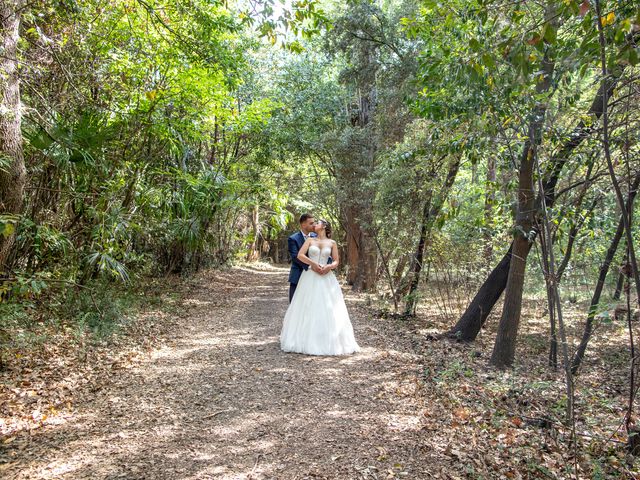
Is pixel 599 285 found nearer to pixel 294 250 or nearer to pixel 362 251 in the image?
pixel 294 250

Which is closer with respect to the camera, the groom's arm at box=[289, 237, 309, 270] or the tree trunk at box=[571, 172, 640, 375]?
the tree trunk at box=[571, 172, 640, 375]

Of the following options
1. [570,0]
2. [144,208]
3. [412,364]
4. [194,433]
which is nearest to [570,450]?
[412,364]

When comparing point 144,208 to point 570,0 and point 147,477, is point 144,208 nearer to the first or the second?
point 147,477

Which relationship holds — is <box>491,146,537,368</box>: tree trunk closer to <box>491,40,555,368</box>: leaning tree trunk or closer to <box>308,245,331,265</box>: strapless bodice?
<box>491,40,555,368</box>: leaning tree trunk

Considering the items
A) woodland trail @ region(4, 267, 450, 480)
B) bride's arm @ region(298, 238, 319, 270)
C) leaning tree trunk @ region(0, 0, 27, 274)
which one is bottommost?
woodland trail @ region(4, 267, 450, 480)

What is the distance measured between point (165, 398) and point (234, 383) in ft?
2.69

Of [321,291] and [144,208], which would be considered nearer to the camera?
[321,291]

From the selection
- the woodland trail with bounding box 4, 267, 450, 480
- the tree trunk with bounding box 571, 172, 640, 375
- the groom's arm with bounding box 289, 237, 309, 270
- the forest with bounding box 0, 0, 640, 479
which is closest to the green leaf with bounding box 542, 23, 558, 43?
the forest with bounding box 0, 0, 640, 479

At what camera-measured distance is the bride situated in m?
6.79

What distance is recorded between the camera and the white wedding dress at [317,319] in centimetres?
679

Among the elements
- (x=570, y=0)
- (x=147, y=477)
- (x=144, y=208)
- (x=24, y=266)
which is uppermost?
(x=570, y=0)

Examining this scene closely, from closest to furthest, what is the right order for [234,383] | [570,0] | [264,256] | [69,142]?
1. [570,0]
2. [234,383]
3. [69,142]
4. [264,256]

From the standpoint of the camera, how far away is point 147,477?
336 cm

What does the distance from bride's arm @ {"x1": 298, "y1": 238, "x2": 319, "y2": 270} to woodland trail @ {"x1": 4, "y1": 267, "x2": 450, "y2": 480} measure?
137cm
